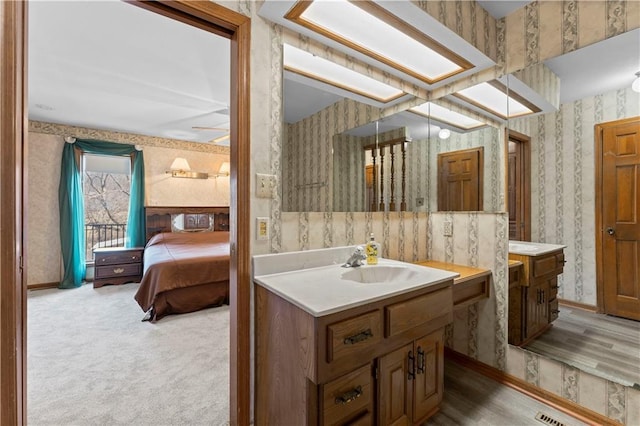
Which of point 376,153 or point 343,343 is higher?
point 376,153

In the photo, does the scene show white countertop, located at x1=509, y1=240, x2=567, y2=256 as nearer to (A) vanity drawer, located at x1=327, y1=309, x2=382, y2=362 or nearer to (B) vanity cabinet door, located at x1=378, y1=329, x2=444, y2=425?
(B) vanity cabinet door, located at x1=378, y1=329, x2=444, y2=425

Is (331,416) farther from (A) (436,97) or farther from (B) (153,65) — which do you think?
(B) (153,65)

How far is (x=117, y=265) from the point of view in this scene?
14.5 ft

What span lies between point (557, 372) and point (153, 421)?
2413mm

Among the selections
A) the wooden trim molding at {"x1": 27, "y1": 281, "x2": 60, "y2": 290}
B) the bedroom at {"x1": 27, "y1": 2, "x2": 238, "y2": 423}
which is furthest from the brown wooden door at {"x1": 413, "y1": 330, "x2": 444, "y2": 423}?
the wooden trim molding at {"x1": 27, "y1": 281, "x2": 60, "y2": 290}

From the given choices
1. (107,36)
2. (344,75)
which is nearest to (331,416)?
(344,75)

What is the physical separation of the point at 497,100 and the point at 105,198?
6024 millimetres

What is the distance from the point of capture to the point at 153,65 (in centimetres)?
263

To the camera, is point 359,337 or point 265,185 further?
point 265,185

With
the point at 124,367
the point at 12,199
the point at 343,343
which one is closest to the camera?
the point at 12,199

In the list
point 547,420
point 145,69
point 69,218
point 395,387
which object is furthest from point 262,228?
point 69,218

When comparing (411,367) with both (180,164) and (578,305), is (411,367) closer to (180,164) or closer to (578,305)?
(578,305)

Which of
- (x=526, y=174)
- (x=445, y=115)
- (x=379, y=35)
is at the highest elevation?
(x=379, y=35)

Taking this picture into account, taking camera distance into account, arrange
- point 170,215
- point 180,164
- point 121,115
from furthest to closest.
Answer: point 170,215
point 180,164
point 121,115
